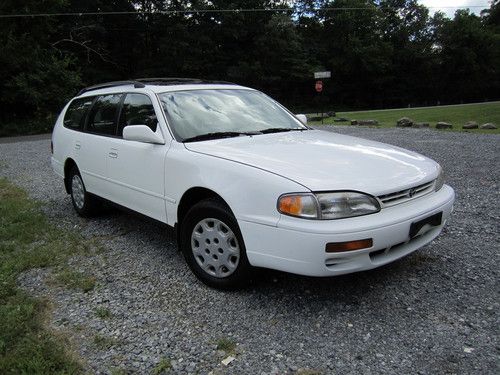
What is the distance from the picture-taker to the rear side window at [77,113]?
5.37 meters

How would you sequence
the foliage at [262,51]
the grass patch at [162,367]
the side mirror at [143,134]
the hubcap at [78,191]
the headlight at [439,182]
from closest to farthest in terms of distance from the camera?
the grass patch at [162,367] → the headlight at [439,182] → the side mirror at [143,134] → the hubcap at [78,191] → the foliage at [262,51]

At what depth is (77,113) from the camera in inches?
221

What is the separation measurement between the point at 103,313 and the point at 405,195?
7.62 feet

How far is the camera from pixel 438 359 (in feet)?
8.09

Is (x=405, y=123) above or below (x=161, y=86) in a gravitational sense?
below

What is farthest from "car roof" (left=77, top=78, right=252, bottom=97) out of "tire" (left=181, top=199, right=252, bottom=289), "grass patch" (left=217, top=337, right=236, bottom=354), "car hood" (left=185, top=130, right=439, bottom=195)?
"grass patch" (left=217, top=337, right=236, bottom=354)

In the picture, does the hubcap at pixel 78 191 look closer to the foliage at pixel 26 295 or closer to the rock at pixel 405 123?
the foliage at pixel 26 295

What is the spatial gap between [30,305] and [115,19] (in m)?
44.8

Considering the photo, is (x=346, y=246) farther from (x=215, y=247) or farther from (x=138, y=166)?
(x=138, y=166)

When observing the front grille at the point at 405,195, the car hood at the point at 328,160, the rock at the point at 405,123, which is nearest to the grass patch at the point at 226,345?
the car hood at the point at 328,160

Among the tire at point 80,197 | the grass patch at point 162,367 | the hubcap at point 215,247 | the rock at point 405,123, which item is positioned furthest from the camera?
the rock at point 405,123

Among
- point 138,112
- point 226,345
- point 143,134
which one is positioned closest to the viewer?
point 226,345

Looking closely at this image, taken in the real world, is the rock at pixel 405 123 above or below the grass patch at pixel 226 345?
above

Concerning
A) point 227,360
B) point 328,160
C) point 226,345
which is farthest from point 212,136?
point 227,360
